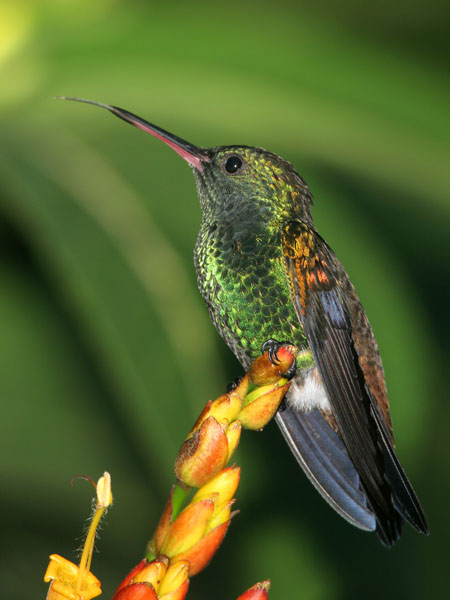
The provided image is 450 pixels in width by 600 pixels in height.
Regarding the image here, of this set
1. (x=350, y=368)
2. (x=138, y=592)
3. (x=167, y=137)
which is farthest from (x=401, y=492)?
(x=167, y=137)

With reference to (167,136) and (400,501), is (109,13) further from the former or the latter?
(400,501)

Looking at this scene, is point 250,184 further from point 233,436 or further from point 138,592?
point 138,592

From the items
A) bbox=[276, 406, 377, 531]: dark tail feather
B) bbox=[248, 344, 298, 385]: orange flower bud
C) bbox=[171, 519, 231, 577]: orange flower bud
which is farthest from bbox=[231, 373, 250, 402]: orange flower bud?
bbox=[276, 406, 377, 531]: dark tail feather

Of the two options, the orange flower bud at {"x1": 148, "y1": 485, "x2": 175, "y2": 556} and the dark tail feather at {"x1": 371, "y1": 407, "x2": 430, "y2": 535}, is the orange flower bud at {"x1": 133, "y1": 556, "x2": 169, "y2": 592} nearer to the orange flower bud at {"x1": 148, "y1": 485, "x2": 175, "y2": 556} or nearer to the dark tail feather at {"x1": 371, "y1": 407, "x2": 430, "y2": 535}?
the orange flower bud at {"x1": 148, "y1": 485, "x2": 175, "y2": 556}

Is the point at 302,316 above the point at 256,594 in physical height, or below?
above

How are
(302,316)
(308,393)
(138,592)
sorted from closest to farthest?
(138,592) < (302,316) < (308,393)

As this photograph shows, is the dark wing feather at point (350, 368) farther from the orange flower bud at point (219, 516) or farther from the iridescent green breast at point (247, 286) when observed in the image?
the orange flower bud at point (219, 516)

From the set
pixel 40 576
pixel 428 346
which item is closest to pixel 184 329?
pixel 428 346

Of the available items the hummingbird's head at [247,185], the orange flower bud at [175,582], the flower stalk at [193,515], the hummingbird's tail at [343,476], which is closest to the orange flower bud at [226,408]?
the flower stalk at [193,515]
